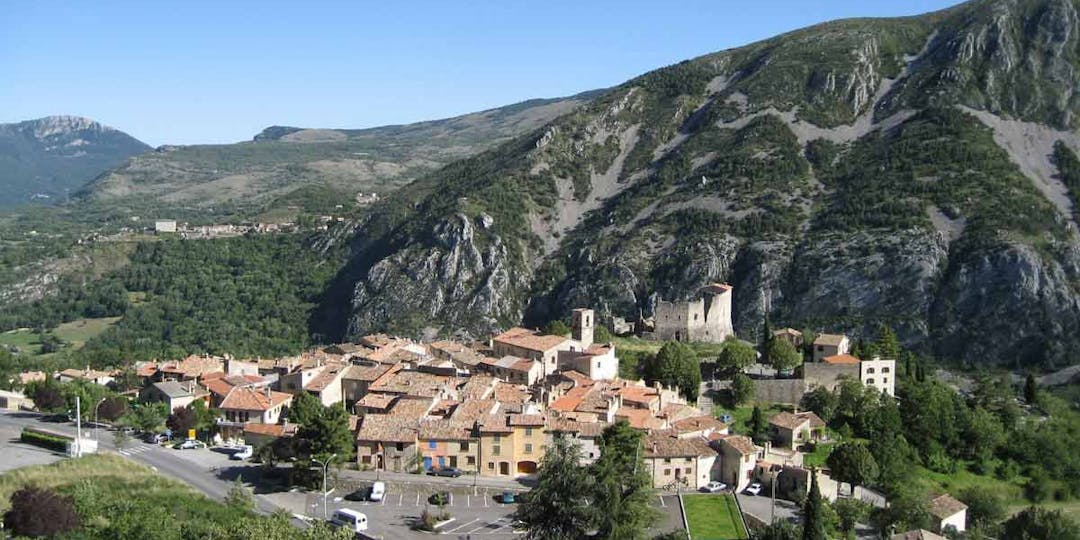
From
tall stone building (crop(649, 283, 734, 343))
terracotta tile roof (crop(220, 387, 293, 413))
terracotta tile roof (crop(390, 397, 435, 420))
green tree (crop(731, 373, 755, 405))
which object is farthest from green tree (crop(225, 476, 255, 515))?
tall stone building (crop(649, 283, 734, 343))

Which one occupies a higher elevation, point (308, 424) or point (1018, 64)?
point (1018, 64)

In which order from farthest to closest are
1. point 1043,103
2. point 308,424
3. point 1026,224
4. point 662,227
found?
point 1043,103
point 662,227
point 1026,224
point 308,424

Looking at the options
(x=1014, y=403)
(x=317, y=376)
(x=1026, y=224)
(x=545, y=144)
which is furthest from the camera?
(x=545, y=144)

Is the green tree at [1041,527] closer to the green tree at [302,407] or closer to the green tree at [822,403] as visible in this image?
the green tree at [822,403]

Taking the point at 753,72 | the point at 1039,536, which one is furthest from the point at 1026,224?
the point at 1039,536

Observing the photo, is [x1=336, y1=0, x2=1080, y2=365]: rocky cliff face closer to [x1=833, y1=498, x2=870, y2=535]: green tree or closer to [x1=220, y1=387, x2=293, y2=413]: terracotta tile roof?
[x1=833, y1=498, x2=870, y2=535]: green tree

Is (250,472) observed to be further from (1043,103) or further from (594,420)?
(1043,103)

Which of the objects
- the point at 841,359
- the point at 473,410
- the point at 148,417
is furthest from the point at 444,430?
the point at 841,359
